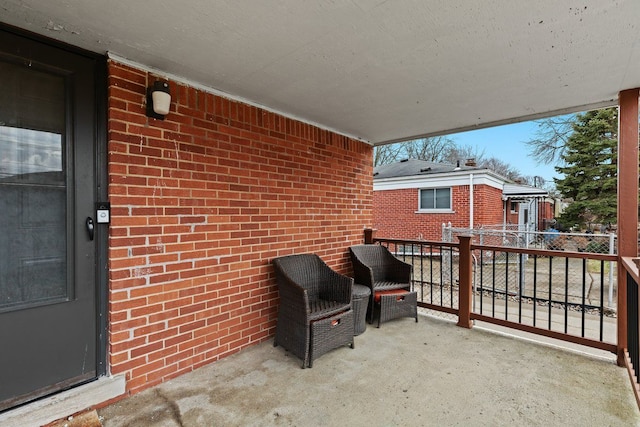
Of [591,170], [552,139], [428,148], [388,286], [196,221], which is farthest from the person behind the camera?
[428,148]

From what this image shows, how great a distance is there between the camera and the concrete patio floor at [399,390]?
76.3 inches

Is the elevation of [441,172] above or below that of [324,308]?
above

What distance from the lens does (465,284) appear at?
11.4 ft

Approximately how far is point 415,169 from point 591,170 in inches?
228

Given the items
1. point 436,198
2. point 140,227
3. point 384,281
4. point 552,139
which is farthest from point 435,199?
point 140,227

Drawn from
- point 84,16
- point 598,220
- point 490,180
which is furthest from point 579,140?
point 84,16

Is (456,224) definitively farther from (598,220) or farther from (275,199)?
(275,199)

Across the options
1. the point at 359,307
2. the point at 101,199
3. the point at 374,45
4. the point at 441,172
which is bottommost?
the point at 359,307

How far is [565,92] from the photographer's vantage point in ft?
8.71

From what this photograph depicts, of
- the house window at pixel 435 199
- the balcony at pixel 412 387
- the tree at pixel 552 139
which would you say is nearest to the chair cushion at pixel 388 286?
the balcony at pixel 412 387

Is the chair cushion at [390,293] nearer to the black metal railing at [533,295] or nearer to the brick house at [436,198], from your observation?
the black metal railing at [533,295]

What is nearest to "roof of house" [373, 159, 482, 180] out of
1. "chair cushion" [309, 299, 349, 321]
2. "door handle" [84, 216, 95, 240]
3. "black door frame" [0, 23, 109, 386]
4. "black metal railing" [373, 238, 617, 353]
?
"black metal railing" [373, 238, 617, 353]

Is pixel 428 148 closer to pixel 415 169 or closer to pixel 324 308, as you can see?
pixel 415 169

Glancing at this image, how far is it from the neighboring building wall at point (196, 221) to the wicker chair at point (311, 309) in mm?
258
